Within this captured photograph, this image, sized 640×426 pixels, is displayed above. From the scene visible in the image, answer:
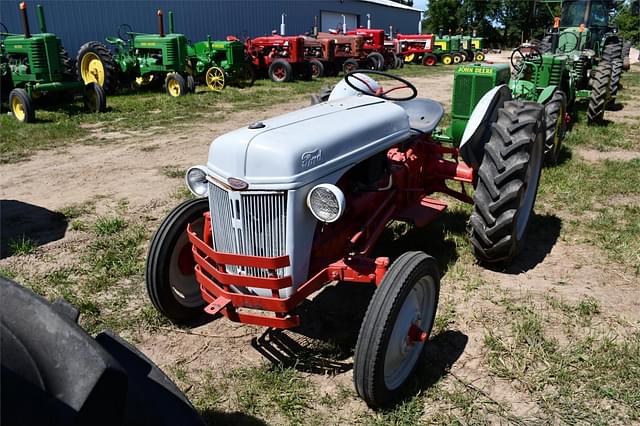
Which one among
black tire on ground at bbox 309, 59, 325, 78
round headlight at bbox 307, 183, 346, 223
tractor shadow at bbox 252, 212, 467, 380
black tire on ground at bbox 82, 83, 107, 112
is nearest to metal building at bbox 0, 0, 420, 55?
black tire on ground at bbox 309, 59, 325, 78

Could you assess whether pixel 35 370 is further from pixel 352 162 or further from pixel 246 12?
pixel 246 12

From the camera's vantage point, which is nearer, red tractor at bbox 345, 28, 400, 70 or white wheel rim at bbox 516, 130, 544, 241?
white wheel rim at bbox 516, 130, 544, 241

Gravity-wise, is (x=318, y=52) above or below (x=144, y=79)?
above

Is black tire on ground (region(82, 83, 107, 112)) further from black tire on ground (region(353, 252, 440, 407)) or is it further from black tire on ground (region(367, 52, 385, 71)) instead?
black tire on ground (region(367, 52, 385, 71))

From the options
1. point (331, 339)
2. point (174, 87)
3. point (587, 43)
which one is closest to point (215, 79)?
point (174, 87)

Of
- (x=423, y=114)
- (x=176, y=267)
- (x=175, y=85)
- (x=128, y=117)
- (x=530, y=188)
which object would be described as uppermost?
(x=423, y=114)

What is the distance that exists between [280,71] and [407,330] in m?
15.0

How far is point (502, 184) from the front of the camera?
3430 mm

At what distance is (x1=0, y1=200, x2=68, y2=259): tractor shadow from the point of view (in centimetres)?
450

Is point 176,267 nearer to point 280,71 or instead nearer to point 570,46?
point 570,46

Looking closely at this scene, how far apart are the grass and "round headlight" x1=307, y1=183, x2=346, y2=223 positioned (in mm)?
6085

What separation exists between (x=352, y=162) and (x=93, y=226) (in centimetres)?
294

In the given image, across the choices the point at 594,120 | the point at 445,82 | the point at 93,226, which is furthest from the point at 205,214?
the point at 445,82

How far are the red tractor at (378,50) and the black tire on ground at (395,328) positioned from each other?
18.4 meters
